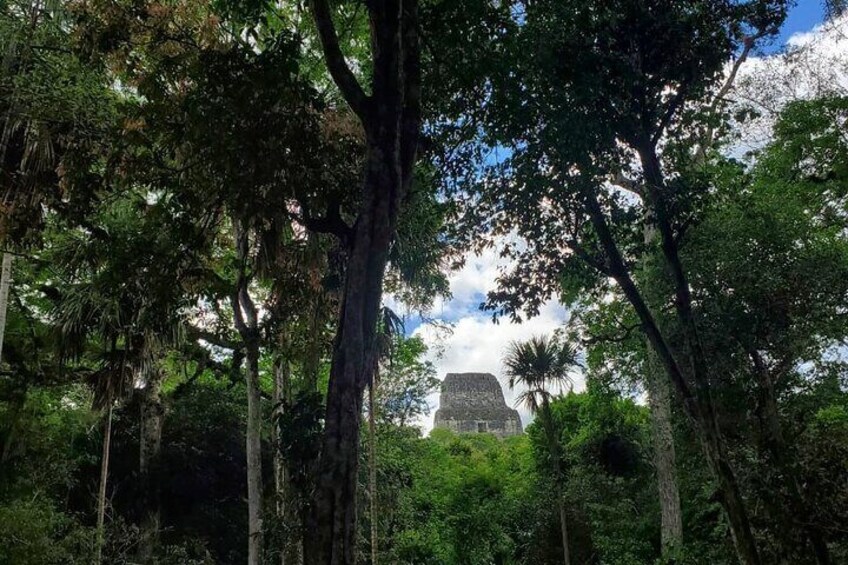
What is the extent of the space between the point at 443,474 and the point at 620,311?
9.48 metres

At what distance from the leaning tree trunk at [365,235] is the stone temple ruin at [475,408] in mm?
41595

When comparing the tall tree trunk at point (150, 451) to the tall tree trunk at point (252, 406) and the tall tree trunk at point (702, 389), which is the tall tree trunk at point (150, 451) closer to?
the tall tree trunk at point (252, 406)

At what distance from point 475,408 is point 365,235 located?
44.2 metres

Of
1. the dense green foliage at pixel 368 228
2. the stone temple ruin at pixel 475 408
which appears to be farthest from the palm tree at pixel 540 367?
the stone temple ruin at pixel 475 408

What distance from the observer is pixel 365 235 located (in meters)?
5.21

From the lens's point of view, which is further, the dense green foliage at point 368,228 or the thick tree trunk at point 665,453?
the thick tree trunk at point 665,453

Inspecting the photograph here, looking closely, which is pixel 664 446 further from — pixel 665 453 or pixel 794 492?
pixel 794 492

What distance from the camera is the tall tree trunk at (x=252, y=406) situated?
8.07 m

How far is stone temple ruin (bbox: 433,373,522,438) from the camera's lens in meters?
46.6

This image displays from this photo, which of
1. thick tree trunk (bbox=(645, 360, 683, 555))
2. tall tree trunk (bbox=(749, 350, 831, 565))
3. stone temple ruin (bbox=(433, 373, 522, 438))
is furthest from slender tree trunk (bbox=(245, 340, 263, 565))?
stone temple ruin (bbox=(433, 373, 522, 438))

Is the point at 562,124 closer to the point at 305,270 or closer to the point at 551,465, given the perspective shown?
the point at 305,270

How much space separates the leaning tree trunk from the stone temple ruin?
1638 inches

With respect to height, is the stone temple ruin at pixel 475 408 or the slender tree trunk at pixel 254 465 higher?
the stone temple ruin at pixel 475 408

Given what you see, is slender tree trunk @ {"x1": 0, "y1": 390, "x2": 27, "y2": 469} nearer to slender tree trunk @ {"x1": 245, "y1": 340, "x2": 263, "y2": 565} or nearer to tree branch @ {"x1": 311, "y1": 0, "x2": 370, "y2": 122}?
slender tree trunk @ {"x1": 245, "y1": 340, "x2": 263, "y2": 565}
